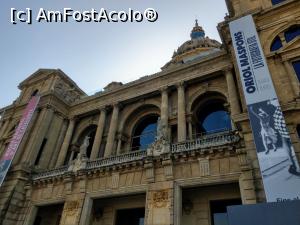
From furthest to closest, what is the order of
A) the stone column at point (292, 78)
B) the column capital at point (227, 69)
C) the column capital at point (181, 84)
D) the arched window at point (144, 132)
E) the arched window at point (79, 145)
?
the arched window at point (79, 145) → the arched window at point (144, 132) → the column capital at point (181, 84) → the column capital at point (227, 69) → the stone column at point (292, 78)

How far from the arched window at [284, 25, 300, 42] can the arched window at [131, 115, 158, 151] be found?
11889 millimetres

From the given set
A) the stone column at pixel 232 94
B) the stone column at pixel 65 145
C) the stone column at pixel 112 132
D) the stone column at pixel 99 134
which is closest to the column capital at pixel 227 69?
the stone column at pixel 232 94

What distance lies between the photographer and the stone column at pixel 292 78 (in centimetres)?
1254

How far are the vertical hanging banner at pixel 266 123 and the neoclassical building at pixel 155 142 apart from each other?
1.06 metres

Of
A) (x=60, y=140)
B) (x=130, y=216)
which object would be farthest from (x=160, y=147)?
(x=60, y=140)

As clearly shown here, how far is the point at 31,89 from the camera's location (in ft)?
90.0

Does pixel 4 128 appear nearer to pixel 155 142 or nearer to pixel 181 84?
pixel 155 142

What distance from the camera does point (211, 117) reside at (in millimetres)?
20109

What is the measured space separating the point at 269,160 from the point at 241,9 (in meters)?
11.7

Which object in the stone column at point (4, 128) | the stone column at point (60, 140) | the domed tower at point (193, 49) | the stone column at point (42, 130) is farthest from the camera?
the domed tower at point (193, 49)

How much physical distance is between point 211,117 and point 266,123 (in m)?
9.21

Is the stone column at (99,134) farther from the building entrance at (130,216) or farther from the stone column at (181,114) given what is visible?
the stone column at (181,114)

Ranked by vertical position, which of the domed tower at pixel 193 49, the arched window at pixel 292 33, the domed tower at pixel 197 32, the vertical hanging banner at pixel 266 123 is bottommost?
the vertical hanging banner at pixel 266 123

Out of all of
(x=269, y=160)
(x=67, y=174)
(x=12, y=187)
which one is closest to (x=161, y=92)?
(x=67, y=174)
